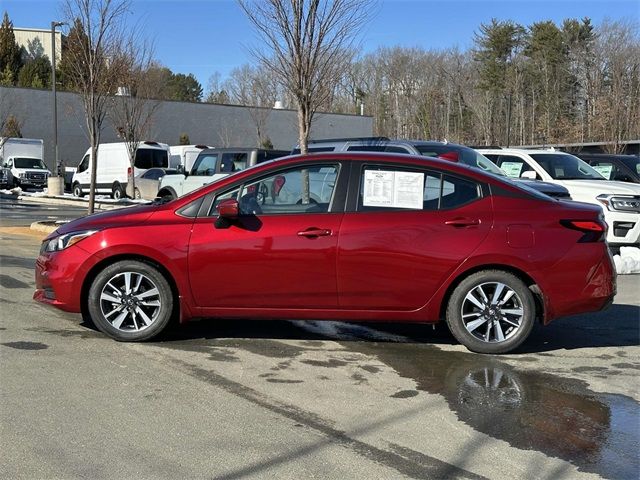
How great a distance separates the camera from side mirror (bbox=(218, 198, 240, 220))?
576cm

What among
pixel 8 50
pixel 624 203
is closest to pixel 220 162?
pixel 624 203

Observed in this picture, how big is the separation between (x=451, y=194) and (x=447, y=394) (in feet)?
5.89

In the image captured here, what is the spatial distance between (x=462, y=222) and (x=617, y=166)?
12205mm

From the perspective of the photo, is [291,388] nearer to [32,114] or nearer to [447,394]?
[447,394]

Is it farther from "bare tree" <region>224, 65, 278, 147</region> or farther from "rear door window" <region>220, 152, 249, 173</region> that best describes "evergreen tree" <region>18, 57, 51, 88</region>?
"rear door window" <region>220, 152, 249, 173</region>

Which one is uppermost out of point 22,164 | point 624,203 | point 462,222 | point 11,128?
point 11,128

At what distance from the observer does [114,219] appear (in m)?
6.06

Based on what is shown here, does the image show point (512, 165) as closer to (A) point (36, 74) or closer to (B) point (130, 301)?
(B) point (130, 301)

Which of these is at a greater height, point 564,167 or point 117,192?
point 564,167

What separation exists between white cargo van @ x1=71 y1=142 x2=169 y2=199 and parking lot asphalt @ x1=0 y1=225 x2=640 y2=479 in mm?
23416

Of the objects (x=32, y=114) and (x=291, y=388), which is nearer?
(x=291, y=388)

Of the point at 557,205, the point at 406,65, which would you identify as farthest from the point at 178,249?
the point at 406,65

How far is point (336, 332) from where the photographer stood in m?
6.70

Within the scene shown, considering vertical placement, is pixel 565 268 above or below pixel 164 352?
above
